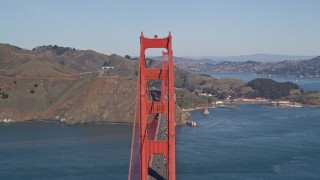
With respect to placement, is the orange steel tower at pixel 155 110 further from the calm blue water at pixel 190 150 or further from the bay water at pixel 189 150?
the bay water at pixel 189 150

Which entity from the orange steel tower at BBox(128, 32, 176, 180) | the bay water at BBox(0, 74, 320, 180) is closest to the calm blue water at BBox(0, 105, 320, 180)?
the bay water at BBox(0, 74, 320, 180)

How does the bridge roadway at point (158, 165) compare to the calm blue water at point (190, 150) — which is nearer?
the bridge roadway at point (158, 165)

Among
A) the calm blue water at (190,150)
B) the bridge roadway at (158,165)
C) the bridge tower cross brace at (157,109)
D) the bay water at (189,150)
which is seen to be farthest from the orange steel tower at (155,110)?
the bay water at (189,150)

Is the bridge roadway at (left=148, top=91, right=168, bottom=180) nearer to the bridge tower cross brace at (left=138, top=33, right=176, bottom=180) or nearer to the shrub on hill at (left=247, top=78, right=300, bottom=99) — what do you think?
the bridge tower cross brace at (left=138, top=33, right=176, bottom=180)

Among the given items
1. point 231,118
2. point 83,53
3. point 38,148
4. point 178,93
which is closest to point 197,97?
point 178,93

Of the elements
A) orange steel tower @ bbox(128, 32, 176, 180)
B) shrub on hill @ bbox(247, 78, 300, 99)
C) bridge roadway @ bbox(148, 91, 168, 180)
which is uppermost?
orange steel tower @ bbox(128, 32, 176, 180)

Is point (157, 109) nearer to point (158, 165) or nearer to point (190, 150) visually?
point (158, 165)

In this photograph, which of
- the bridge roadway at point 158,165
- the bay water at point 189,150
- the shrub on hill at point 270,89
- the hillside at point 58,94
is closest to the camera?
the bridge roadway at point 158,165

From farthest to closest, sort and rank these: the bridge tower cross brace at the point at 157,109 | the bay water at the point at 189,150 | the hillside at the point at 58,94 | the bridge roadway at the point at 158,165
Result: 1. the hillside at the point at 58,94
2. the bay water at the point at 189,150
3. the bridge roadway at the point at 158,165
4. the bridge tower cross brace at the point at 157,109

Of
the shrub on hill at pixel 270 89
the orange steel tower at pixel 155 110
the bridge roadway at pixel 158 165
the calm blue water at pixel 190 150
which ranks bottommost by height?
the calm blue water at pixel 190 150
